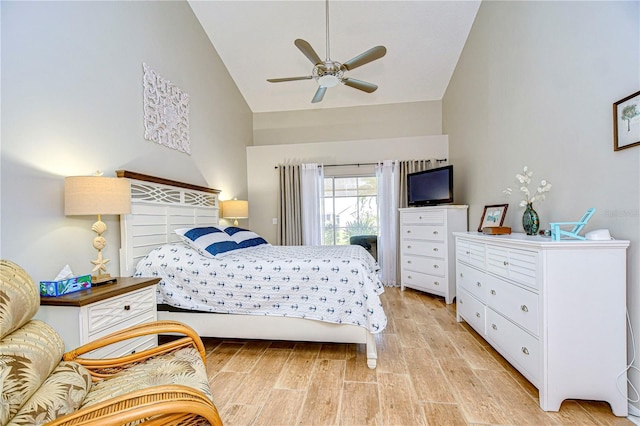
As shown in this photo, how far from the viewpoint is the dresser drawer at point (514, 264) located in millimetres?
1746

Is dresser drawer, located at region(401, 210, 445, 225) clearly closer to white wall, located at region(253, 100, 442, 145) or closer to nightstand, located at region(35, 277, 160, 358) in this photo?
white wall, located at region(253, 100, 442, 145)

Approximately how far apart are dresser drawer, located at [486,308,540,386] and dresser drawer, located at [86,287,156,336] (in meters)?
2.58

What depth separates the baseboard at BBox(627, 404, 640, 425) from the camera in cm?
154

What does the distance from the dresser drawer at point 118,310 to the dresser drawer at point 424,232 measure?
11.1 feet

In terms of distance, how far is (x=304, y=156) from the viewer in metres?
5.00

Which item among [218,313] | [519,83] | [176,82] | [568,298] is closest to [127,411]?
[218,313]

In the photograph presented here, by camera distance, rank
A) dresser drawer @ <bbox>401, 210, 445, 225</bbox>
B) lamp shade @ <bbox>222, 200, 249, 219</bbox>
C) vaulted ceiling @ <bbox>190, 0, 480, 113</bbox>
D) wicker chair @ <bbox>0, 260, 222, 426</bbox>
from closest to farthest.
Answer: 1. wicker chair @ <bbox>0, 260, 222, 426</bbox>
2. vaulted ceiling @ <bbox>190, 0, 480, 113</bbox>
3. dresser drawer @ <bbox>401, 210, 445, 225</bbox>
4. lamp shade @ <bbox>222, 200, 249, 219</bbox>

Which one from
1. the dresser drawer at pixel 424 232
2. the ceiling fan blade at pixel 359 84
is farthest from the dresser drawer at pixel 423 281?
the ceiling fan blade at pixel 359 84

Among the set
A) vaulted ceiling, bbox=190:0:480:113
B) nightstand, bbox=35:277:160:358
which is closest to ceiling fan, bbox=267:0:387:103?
vaulted ceiling, bbox=190:0:480:113

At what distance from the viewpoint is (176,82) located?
3252 mm

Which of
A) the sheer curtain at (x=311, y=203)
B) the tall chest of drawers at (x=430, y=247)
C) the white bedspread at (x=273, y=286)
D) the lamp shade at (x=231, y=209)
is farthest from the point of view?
the sheer curtain at (x=311, y=203)

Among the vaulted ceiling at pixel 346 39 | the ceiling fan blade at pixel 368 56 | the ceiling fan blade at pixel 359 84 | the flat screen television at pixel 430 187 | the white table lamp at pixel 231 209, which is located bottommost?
the white table lamp at pixel 231 209

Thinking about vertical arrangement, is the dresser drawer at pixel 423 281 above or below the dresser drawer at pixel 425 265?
below

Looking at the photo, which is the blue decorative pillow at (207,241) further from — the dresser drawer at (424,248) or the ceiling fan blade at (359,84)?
the dresser drawer at (424,248)
